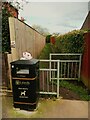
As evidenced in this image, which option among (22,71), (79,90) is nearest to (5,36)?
(22,71)

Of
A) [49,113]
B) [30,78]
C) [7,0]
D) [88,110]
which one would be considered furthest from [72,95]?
[7,0]

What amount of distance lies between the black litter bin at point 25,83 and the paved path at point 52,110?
0.67 ft

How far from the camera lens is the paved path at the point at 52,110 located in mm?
4123

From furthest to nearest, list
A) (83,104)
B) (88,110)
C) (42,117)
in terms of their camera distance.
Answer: (83,104) → (88,110) → (42,117)

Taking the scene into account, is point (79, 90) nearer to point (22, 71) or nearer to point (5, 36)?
point (22, 71)

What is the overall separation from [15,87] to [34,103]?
0.60 meters

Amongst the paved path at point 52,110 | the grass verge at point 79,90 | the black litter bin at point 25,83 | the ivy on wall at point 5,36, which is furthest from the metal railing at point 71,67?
the black litter bin at point 25,83

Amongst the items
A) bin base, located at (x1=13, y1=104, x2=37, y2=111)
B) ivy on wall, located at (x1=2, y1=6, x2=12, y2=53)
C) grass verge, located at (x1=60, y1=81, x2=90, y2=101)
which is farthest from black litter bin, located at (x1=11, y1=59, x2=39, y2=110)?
grass verge, located at (x1=60, y1=81, x2=90, y2=101)

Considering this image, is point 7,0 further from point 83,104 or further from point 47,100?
point 83,104

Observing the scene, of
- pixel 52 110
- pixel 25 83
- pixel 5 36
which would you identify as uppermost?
pixel 5 36

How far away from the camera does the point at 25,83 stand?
4195 millimetres

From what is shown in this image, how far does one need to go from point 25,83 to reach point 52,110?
37.3 inches

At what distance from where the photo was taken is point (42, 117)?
404cm

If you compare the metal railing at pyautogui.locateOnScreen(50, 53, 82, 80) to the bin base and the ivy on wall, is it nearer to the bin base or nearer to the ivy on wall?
the ivy on wall
